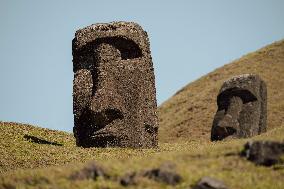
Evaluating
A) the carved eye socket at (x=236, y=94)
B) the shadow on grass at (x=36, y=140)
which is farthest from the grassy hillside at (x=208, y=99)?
the shadow on grass at (x=36, y=140)

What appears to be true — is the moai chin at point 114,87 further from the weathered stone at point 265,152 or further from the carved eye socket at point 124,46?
the weathered stone at point 265,152

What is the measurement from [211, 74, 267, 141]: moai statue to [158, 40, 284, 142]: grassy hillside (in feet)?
36.5

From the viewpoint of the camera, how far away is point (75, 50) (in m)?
30.8

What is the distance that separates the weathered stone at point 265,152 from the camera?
16.0 metres

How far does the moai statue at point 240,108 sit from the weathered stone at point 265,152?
20490mm

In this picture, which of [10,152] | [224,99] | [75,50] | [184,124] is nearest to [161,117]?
[184,124]

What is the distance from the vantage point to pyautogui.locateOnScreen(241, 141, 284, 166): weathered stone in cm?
1602

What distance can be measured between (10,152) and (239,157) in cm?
1252

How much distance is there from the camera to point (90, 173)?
49.1 ft

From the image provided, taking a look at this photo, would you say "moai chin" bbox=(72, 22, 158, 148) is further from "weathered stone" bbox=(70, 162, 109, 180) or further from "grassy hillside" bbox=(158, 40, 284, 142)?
"grassy hillside" bbox=(158, 40, 284, 142)

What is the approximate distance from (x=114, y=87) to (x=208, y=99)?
115 feet

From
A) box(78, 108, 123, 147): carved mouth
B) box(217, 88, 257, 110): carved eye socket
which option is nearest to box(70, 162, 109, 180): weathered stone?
box(78, 108, 123, 147): carved mouth

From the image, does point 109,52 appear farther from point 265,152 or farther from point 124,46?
point 265,152

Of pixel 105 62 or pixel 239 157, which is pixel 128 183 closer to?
pixel 239 157
